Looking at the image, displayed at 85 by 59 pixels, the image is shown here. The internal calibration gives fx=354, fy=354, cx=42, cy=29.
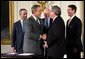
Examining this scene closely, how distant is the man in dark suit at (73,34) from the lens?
472 cm

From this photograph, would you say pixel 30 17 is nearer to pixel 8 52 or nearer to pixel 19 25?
pixel 19 25

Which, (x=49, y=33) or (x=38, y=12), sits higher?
(x=38, y=12)

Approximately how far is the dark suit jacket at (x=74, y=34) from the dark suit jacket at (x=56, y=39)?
7cm

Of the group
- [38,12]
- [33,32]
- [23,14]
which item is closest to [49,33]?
[33,32]

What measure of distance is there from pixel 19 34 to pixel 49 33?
0.41 m

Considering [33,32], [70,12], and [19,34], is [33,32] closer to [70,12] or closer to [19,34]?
[19,34]

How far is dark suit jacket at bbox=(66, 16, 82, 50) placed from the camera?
4719mm

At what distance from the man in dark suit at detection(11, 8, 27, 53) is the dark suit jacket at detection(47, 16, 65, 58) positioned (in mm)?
376

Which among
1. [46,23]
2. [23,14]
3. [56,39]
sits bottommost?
[56,39]

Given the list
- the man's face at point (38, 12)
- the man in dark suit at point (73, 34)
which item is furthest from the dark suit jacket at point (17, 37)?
the man in dark suit at point (73, 34)

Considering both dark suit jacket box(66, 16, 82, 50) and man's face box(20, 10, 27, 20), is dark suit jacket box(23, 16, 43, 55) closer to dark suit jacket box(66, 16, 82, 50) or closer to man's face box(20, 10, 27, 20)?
man's face box(20, 10, 27, 20)

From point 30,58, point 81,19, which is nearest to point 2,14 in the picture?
point 30,58

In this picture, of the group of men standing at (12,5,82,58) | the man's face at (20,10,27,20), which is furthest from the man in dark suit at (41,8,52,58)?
the man's face at (20,10,27,20)

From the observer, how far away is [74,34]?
4730 mm
